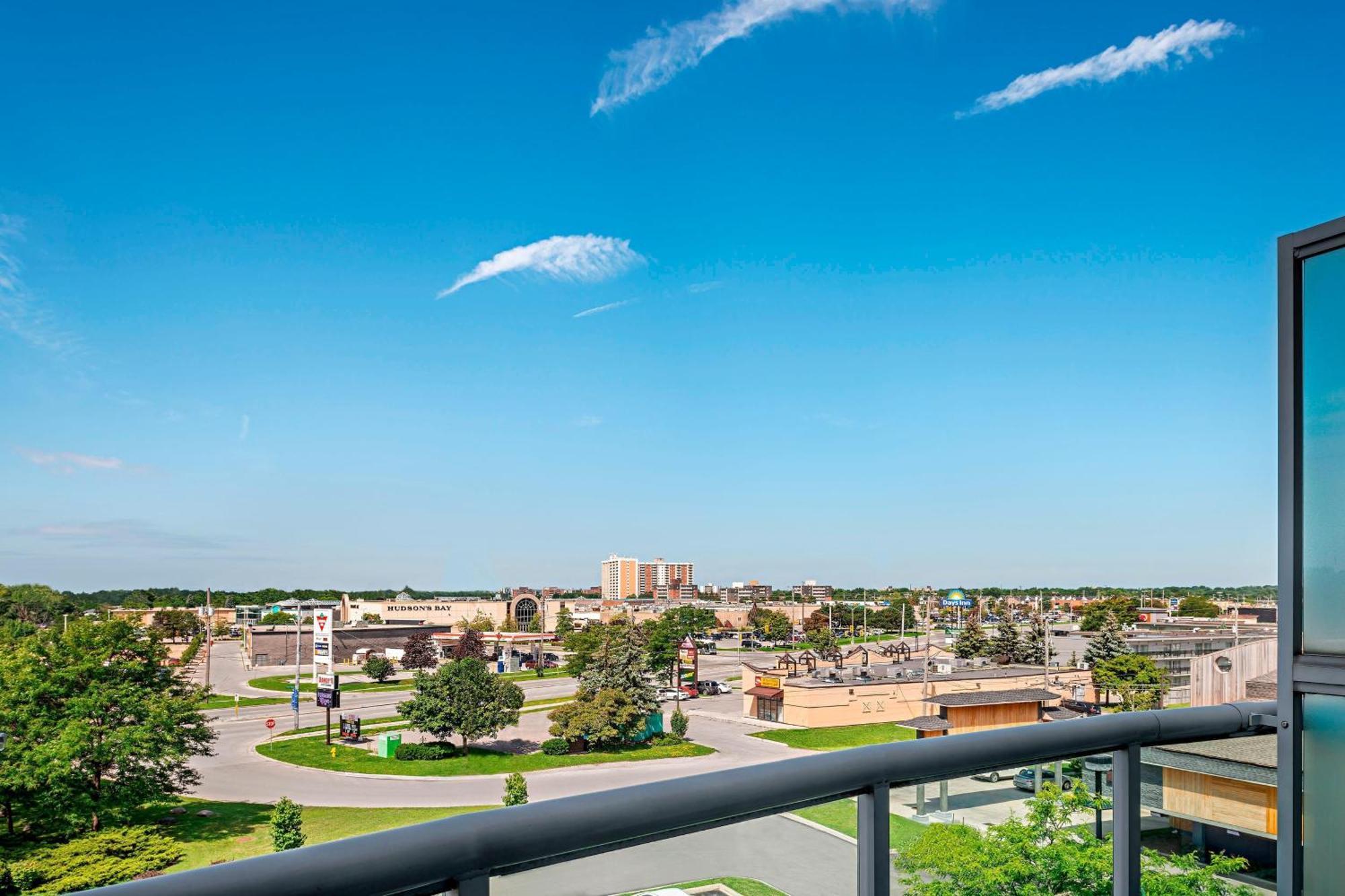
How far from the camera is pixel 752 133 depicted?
7100cm

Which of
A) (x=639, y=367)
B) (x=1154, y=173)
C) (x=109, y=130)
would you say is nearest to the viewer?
(x=1154, y=173)

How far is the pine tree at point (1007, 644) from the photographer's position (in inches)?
2203

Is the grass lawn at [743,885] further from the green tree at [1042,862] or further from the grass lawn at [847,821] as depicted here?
the green tree at [1042,862]

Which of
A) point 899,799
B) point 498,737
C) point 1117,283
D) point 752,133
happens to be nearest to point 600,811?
point 899,799

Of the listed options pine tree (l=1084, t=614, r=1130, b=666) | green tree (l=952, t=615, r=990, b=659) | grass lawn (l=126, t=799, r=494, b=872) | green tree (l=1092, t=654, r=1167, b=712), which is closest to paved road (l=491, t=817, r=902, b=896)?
grass lawn (l=126, t=799, r=494, b=872)

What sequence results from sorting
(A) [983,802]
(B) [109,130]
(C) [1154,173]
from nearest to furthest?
(A) [983,802], (C) [1154,173], (B) [109,130]

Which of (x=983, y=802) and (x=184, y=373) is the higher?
(x=184, y=373)

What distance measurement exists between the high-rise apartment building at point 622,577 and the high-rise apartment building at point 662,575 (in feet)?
4.01

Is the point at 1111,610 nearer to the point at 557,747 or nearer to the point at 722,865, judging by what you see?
the point at 557,747

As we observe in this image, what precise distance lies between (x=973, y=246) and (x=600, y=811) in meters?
65.6

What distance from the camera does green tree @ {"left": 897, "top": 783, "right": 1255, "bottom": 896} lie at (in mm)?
1418

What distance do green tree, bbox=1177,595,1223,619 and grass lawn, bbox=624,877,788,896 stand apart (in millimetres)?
91409

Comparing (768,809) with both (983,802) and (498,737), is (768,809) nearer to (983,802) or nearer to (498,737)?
(983,802)

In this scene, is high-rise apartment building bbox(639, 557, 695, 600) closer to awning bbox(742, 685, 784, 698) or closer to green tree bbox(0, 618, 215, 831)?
awning bbox(742, 685, 784, 698)
